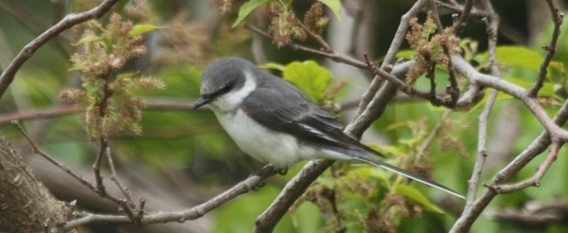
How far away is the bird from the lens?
140 inches

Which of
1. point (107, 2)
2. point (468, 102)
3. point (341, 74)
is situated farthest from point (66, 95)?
point (341, 74)

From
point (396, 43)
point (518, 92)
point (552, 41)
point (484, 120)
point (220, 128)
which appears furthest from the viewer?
point (220, 128)

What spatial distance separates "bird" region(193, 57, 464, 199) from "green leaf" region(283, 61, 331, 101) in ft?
0.29

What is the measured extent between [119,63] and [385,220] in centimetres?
126

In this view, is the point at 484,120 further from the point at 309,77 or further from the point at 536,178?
the point at 536,178

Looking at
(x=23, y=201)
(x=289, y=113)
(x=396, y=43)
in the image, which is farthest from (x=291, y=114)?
(x=23, y=201)

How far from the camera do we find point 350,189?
129 inches

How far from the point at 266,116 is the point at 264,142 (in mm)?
141

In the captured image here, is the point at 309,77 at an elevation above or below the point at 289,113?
above

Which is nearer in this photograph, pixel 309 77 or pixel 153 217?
pixel 153 217

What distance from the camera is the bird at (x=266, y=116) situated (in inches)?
140

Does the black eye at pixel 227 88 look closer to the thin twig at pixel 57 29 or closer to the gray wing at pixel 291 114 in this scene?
the gray wing at pixel 291 114

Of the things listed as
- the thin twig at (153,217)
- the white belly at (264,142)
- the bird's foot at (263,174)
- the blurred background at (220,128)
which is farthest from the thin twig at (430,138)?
the thin twig at (153,217)

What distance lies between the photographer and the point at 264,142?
12.0ft
